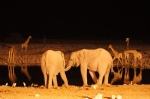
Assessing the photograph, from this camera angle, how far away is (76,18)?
65250 millimetres

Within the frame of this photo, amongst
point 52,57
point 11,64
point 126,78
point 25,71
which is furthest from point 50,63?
point 11,64

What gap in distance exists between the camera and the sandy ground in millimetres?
14188

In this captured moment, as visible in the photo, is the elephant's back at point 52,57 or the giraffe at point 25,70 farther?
the giraffe at point 25,70

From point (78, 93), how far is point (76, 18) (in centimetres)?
5030

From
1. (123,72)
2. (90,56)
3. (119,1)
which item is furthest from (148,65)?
(119,1)

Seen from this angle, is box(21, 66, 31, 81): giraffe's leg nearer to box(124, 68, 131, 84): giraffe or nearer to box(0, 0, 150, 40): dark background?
box(124, 68, 131, 84): giraffe

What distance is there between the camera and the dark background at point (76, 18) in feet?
176

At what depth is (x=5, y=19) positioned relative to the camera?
62125mm

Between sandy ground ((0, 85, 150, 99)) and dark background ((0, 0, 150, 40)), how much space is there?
3338 centimetres

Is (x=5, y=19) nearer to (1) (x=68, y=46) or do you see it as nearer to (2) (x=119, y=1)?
(2) (x=119, y=1)

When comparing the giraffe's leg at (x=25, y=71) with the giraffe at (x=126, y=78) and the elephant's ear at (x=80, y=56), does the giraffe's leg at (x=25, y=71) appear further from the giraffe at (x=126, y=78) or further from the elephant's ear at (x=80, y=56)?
the giraffe at (x=126, y=78)

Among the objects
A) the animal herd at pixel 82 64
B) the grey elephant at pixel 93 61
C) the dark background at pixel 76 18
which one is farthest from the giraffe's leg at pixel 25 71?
the dark background at pixel 76 18

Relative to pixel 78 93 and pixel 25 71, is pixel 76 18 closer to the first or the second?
pixel 25 71

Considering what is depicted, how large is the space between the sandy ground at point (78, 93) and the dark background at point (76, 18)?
33.4m
